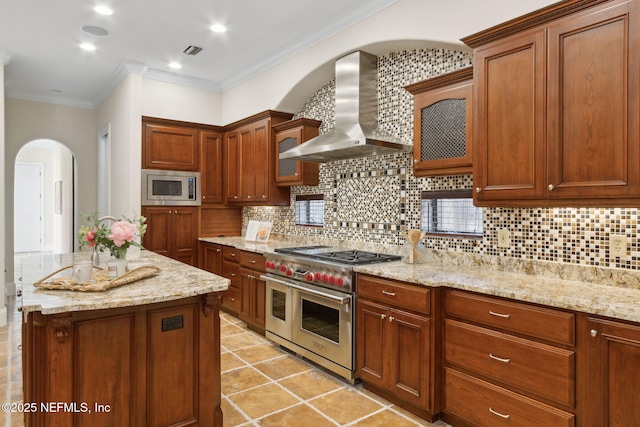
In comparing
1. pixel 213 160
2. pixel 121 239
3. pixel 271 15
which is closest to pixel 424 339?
pixel 121 239

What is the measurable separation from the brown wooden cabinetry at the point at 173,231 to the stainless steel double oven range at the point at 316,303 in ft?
6.02

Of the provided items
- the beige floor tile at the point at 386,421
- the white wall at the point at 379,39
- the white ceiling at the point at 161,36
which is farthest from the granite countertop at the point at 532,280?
the white ceiling at the point at 161,36

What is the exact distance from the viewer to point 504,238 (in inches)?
109

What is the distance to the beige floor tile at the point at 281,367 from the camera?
10.5ft

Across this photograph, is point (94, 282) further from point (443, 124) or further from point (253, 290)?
point (443, 124)

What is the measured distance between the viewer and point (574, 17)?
2.10 metres

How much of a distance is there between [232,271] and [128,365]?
2.71 meters

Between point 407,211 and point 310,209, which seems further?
point 310,209

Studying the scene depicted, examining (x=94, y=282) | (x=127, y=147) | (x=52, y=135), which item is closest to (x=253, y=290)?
(x=94, y=282)

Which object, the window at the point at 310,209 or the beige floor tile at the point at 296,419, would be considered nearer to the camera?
the beige floor tile at the point at 296,419

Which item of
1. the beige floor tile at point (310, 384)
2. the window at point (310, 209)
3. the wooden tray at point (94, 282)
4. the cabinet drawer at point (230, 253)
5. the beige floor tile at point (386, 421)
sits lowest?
the beige floor tile at point (386, 421)

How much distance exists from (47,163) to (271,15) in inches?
381

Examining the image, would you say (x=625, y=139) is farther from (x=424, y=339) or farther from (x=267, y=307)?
(x=267, y=307)

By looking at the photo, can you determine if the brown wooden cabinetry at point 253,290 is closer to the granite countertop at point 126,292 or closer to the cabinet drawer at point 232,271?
the cabinet drawer at point 232,271
